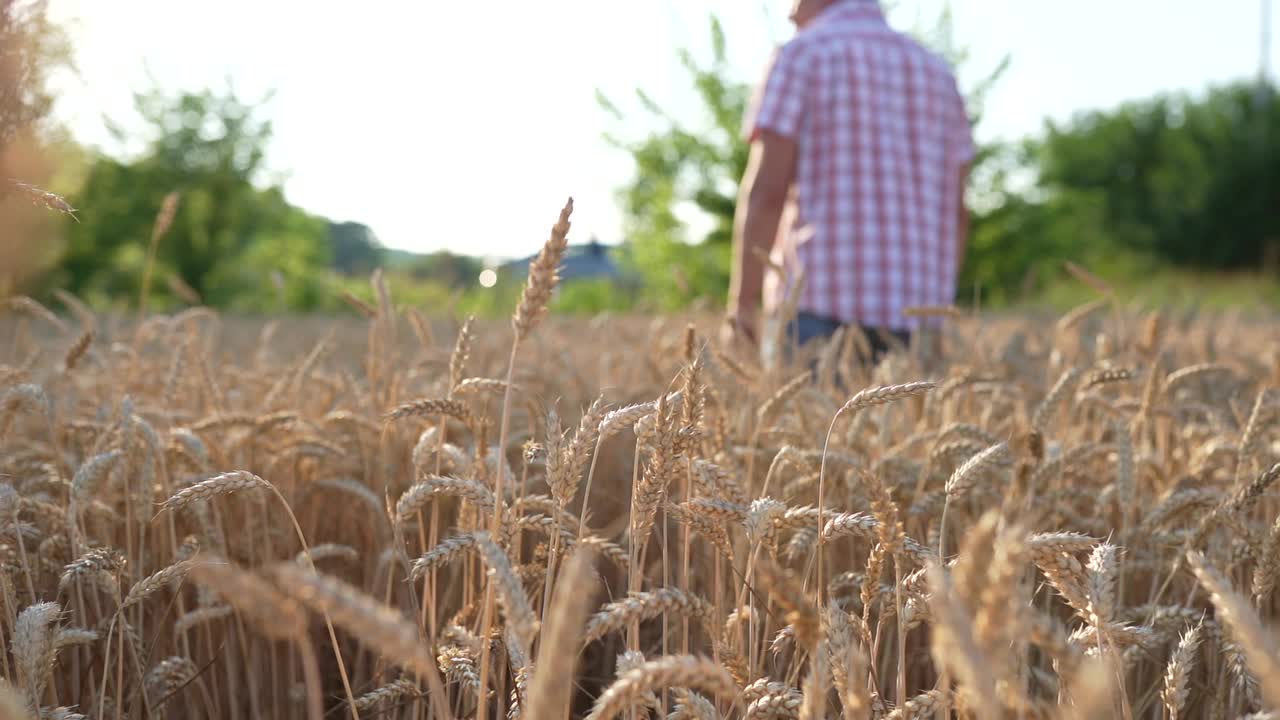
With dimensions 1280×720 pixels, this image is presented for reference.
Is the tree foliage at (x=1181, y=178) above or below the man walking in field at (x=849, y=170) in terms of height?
above

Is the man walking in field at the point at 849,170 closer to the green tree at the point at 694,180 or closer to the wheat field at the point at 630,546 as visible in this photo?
the wheat field at the point at 630,546

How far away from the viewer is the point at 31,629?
1029 mm

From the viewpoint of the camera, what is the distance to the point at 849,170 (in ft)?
12.6

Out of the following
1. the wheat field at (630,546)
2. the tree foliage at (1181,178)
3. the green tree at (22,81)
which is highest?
the tree foliage at (1181,178)

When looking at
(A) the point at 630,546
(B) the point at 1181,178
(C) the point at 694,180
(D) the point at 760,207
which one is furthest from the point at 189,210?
(B) the point at 1181,178

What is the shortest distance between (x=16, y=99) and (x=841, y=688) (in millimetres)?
1317

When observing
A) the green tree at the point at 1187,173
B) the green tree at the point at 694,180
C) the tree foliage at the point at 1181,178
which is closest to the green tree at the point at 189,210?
the green tree at the point at 694,180

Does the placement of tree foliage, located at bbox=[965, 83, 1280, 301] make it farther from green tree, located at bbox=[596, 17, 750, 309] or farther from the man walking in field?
the man walking in field

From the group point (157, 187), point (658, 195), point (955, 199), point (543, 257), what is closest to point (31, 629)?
point (543, 257)

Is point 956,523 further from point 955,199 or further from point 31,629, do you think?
point 955,199

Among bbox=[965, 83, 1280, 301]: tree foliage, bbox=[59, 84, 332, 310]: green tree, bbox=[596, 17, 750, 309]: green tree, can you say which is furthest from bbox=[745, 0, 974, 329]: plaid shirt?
bbox=[965, 83, 1280, 301]: tree foliage

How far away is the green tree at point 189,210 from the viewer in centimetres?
1738

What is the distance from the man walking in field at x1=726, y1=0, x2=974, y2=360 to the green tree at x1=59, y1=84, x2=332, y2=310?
15.8 meters

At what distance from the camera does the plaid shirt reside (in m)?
3.71
